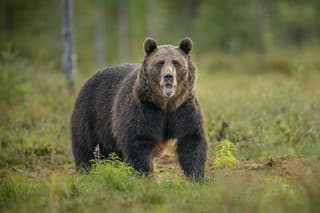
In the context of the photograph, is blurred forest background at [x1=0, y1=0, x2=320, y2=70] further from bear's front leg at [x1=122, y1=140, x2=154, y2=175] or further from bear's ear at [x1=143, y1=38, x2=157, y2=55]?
bear's front leg at [x1=122, y1=140, x2=154, y2=175]

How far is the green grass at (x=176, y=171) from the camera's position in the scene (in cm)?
493

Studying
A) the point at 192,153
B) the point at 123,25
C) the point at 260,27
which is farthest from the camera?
the point at 123,25

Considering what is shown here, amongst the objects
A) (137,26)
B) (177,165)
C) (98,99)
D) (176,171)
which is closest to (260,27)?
(137,26)

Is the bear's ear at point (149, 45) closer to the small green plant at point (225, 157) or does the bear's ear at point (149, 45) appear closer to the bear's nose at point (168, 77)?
the bear's nose at point (168, 77)

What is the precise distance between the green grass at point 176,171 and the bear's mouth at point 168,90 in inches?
37.3

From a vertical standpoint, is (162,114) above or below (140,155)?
above

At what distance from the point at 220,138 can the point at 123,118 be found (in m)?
2.97

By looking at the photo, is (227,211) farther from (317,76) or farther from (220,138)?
(317,76)

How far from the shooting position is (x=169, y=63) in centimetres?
643

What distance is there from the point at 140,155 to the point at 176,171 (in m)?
1.64

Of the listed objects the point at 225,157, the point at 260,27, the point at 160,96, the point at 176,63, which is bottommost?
the point at 225,157

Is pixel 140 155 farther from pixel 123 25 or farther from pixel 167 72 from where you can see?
pixel 123 25

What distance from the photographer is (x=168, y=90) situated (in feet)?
20.4

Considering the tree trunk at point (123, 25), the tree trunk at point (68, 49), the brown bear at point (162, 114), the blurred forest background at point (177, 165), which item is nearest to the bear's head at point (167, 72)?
the brown bear at point (162, 114)
